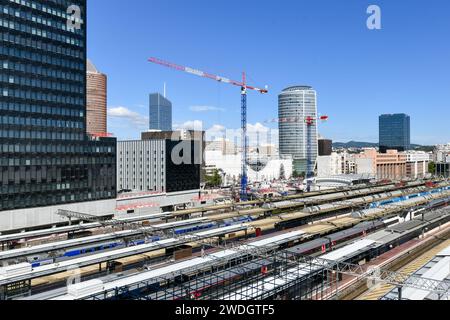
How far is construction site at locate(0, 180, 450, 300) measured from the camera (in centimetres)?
2122

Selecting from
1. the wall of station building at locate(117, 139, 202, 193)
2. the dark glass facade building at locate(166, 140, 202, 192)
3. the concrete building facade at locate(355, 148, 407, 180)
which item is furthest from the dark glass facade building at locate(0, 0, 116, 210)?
the concrete building facade at locate(355, 148, 407, 180)

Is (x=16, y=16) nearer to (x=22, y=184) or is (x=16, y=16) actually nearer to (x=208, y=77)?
(x=22, y=184)

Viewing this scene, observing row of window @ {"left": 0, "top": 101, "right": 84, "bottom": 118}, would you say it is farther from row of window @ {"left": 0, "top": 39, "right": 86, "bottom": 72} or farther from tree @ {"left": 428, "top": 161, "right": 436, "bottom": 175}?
tree @ {"left": 428, "top": 161, "right": 436, "bottom": 175}

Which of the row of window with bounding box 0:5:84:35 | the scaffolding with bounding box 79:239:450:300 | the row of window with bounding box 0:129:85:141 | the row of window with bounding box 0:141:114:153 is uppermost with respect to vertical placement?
the row of window with bounding box 0:5:84:35

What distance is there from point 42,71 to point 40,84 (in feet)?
6.32

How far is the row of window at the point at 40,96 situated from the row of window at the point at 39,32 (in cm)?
821

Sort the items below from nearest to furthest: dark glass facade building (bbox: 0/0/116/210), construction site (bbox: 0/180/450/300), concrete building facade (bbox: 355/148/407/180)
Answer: construction site (bbox: 0/180/450/300)
dark glass facade building (bbox: 0/0/116/210)
concrete building facade (bbox: 355/148/407/180)

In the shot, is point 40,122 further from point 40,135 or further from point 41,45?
point 41,45

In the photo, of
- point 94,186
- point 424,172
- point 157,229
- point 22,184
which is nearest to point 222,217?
point 157,229

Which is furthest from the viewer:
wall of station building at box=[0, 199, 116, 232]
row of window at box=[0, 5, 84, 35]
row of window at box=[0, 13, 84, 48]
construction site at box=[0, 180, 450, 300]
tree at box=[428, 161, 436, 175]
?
tree at box=[428, 161, 436, 175]

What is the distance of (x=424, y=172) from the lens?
194 metres

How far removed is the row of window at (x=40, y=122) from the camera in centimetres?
4809

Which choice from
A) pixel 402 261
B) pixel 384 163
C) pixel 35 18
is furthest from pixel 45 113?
pixel 384 163
